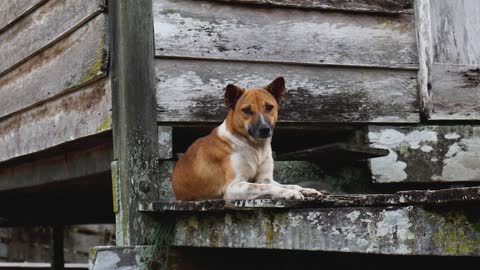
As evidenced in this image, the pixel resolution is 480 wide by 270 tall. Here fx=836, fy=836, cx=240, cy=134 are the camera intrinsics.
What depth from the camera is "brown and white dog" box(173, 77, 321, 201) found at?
4.66 m

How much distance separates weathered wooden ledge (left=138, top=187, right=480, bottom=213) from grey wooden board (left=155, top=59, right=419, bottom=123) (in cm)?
68

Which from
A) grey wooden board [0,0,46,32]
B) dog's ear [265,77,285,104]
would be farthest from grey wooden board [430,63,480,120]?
grey wooden board [0,0,46,32]

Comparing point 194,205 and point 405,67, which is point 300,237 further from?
point 405,67

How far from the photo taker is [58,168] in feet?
19.9

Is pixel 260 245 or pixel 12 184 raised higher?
pixel 12 184

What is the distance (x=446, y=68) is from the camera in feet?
18.1

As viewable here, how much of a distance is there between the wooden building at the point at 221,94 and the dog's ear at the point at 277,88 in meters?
0.37

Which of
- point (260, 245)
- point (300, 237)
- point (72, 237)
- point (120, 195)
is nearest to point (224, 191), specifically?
point (120, 195)

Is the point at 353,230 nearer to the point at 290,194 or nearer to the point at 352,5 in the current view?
the point at 290,194

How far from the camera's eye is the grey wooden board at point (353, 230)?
8.71 feet

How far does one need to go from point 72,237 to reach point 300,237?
517 inches

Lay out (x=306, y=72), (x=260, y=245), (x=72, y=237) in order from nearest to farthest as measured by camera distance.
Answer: (x=260, y=245)
(x=306, y=72)
(x=72, y=237)

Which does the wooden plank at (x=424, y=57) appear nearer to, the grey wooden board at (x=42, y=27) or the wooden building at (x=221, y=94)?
the wooden building at (x=221, y=94)

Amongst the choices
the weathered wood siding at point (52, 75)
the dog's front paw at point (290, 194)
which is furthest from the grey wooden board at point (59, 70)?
the dog's front paw at point (290, 194)
